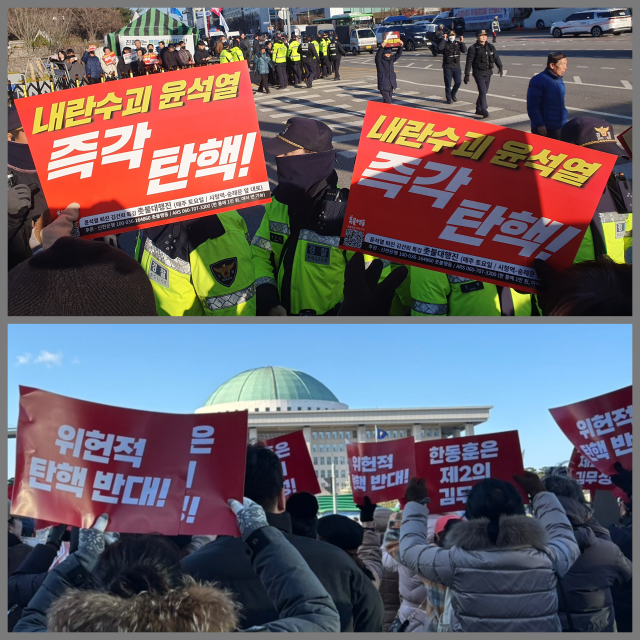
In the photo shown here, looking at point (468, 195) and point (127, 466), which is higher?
point (468, 195)

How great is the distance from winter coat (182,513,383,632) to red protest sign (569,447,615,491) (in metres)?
2.09

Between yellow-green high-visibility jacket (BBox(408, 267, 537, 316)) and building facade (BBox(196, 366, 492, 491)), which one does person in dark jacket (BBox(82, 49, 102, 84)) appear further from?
yellow-green high-visibility jacket (BBox(408, 267, 537, 316))

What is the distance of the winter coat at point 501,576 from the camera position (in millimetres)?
2943

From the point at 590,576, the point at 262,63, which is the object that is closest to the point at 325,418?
the point at 590,576

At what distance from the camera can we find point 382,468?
437cm

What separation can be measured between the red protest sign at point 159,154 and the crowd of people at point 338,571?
118cm

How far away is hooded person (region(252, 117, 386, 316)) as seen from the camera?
158 inches

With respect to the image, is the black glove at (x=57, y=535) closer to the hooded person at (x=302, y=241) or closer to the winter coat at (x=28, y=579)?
the winter coat at (x=28, y=579)

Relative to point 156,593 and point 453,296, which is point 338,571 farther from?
point 453,296

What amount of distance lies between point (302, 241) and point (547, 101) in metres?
6.95

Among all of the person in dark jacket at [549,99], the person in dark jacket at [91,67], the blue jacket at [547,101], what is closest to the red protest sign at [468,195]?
the person in dark jacket at [549,99]

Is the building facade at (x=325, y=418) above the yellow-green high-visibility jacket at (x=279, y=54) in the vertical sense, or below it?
below

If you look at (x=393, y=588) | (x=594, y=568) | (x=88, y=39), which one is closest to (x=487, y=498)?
(x=594, y=568)

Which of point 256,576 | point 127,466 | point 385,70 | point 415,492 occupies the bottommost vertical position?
point 415,492
